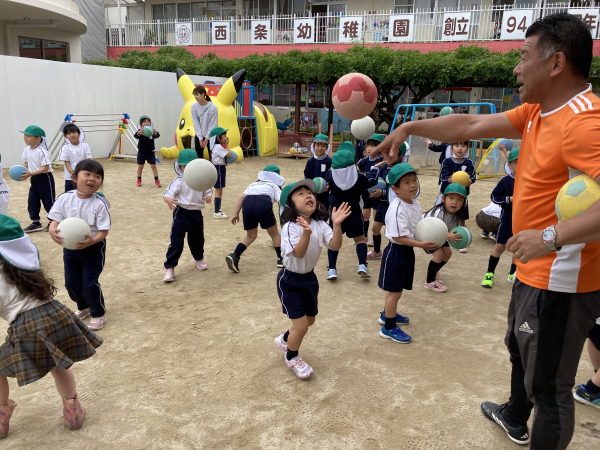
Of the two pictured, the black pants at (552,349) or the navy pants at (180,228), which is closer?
the black pants at (552,349)

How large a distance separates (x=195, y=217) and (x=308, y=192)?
7.73 ft

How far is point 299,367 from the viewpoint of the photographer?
11.5ft

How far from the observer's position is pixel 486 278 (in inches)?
216

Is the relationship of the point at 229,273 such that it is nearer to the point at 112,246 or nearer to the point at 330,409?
the point at 112,246

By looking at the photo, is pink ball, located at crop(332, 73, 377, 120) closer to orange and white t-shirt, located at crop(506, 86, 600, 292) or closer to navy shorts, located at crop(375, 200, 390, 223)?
navy shorts, located at crop(375, 200, 390, 223)

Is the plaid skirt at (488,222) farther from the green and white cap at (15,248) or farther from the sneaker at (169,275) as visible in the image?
the green and white cap at (15,248)

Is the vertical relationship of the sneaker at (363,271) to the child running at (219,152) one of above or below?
below

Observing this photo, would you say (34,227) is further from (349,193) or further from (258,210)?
(349,193)

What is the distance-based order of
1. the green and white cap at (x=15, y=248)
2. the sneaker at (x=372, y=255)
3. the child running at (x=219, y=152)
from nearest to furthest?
the green and white cap at (x=15, y=248) < the sneaker at (x=372, y=255) < the child running at (x=219, y=152)

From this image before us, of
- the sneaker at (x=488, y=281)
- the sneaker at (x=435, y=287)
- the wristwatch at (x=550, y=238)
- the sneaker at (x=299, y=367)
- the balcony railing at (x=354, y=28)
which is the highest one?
the balcony railing at (x=354, y=28)

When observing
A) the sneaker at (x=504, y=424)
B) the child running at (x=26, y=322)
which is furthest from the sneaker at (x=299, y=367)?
Answer: the child running at (x=26, y=322)

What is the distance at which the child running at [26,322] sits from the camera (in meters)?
2.59

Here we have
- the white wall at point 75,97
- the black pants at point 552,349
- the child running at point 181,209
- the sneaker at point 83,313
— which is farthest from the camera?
the white wall at point 75,97

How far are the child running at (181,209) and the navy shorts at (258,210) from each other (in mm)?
486
